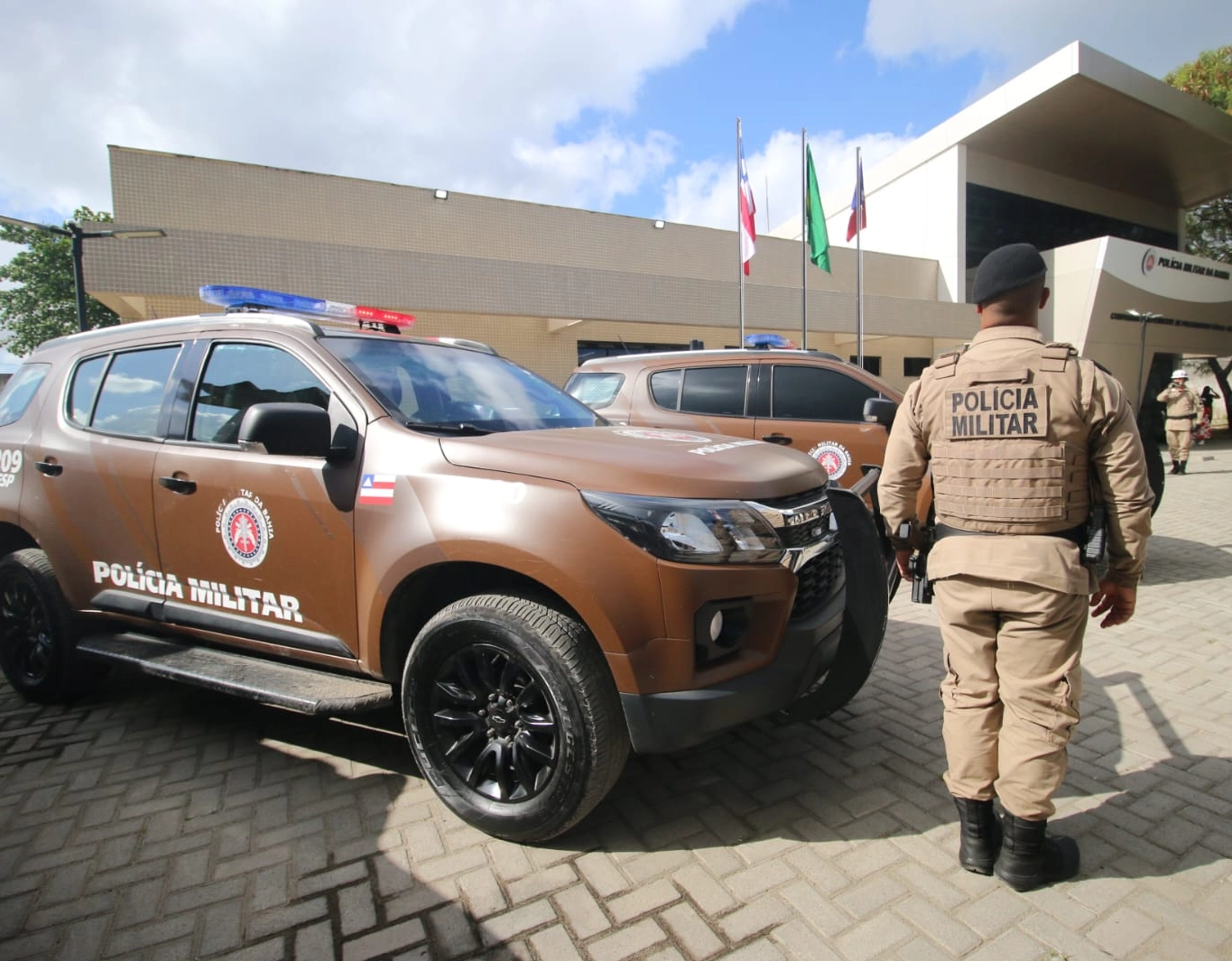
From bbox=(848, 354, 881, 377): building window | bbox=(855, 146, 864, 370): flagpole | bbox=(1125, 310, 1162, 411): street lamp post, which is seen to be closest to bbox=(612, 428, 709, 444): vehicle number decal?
bbox=(855, 146, 864, 370): flagpole

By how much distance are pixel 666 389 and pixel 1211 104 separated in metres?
34.6

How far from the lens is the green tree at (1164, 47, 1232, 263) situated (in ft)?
89.5

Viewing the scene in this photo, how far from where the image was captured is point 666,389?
603cm

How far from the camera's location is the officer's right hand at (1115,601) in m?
2.06

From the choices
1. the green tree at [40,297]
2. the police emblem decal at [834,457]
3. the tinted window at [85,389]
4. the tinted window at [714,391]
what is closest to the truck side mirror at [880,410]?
the police emblem decal at [834,457]

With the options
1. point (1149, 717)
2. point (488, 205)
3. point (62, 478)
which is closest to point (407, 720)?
Result: point (62, 478)

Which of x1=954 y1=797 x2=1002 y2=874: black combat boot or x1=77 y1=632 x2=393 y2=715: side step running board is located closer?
x1=954 y1=797 x2=1002 y2=874: black combat boot

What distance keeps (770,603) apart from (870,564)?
2.12ft

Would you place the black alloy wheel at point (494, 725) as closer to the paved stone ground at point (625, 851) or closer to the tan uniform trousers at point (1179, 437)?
the paved stone ground at point (625, 851)

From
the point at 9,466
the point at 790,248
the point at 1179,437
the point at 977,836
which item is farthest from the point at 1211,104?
the point at 9,466

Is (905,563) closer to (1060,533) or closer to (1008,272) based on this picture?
(1060,533)

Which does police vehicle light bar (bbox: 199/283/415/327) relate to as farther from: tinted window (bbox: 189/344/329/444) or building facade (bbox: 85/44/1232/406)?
building facade (bbox: 85/44/1232/406)

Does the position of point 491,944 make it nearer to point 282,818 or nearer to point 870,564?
point 282,818

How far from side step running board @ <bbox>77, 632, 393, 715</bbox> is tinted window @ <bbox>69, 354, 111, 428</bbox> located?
1072mm
